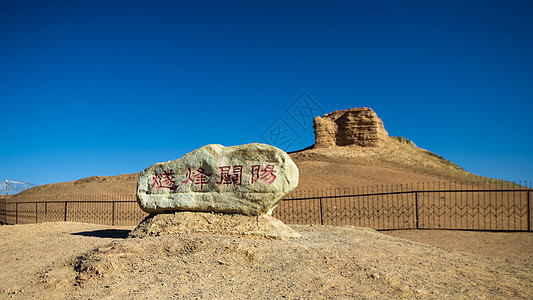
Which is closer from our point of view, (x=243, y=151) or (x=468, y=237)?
(x=243, y=151)

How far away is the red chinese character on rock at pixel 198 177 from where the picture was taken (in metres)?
9.86

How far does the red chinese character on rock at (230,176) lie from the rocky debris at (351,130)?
1310 inches

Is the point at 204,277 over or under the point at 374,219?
over

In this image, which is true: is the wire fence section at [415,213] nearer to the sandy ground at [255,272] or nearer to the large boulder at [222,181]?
the large boulder at [222,181]

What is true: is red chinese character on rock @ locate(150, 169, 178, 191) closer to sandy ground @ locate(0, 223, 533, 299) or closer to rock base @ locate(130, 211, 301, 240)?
rock base @ locate(130, 211, 301, 240)

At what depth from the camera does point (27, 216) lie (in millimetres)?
24047

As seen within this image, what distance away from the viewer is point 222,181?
31.8 feet

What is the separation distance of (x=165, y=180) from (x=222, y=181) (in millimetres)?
1831

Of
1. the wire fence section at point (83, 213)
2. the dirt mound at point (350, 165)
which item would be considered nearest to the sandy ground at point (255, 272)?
the wire fence section at point (83, 213)

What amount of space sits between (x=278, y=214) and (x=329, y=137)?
79.8 ft

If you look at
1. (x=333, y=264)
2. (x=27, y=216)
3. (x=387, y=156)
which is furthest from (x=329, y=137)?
(x=333, y=264)

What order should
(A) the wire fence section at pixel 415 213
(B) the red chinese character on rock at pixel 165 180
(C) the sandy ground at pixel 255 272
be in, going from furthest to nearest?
(A) the wire fence section at pixel 415 213
(B) the red chinese character on rock at pixel 165 180
(C) the sandy ground at pixel 255 272

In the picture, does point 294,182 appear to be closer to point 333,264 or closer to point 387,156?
point 333,264

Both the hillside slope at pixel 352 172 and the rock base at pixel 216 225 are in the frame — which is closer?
the rock base at pixel 216 225
